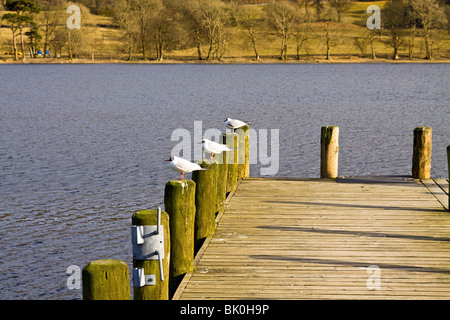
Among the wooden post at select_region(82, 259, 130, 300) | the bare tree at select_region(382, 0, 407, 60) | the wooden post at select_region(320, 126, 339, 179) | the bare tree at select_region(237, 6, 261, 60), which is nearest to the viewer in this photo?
the wooden post at select_region(82, 259, 130, 300)

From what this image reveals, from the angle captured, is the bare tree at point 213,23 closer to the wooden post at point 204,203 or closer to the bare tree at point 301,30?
the bare tree at point 301,30

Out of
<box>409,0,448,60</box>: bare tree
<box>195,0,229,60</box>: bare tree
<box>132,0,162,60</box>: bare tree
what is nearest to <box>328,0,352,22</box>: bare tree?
<box>409,0,448,60</box>: bare tree

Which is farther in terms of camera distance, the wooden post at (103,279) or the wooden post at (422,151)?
the wooden post at (422,151)

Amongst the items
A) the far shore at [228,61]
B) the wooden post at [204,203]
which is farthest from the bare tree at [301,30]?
the wooden post at [204,203]

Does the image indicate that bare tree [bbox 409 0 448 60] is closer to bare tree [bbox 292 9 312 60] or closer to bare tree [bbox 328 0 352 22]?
bare tree [bbox 292 9 312 60]

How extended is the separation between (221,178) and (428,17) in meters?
101

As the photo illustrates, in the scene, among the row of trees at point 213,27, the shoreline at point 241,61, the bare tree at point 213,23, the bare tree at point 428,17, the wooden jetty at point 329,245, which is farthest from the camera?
the bare tree at point 213,23

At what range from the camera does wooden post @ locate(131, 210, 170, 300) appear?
7246mm

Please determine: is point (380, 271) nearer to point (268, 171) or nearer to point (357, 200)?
point (357, 200)

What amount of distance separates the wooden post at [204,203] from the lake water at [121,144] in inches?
130

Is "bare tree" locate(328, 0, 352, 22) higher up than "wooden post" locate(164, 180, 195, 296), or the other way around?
"bare tree" locate(328, 0, 352, 22)

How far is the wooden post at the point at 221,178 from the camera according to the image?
11.7 m

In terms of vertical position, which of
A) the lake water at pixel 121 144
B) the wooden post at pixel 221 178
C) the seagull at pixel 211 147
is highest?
the seagull at pixel 211 147

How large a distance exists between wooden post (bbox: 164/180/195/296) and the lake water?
4086 mm
